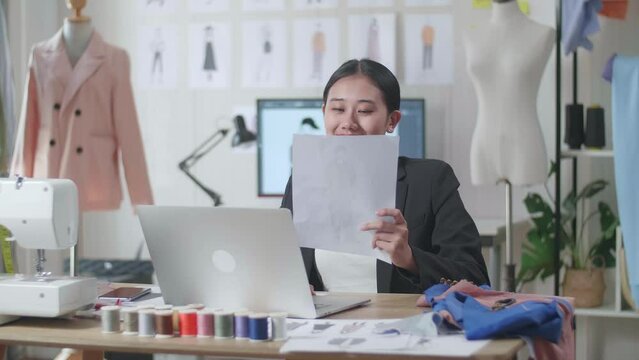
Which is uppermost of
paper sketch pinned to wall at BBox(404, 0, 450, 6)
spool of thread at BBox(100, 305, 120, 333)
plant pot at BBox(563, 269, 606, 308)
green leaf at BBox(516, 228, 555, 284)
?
paper sketch pinned to wall at BBox(404, 0, 450, 6)

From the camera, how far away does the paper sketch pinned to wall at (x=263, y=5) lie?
4887 mm

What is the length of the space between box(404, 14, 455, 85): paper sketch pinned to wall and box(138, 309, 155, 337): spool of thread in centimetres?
297

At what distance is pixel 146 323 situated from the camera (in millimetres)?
1865

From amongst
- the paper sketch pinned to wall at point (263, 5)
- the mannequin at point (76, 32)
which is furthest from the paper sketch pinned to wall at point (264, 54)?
the mannequin at point (76, 32)

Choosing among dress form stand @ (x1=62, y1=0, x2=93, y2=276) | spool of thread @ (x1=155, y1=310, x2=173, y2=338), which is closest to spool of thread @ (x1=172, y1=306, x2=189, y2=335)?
spool of thread @ (x1=155, y1=310, x2=173, y2=338)

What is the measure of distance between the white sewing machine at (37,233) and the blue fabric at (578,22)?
2.48 metres

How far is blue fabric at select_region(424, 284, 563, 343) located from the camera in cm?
176

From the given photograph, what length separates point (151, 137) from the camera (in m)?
5.09

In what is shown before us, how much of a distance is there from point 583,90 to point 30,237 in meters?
2.98

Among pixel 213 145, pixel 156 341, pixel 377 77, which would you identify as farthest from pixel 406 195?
pixel 213 145

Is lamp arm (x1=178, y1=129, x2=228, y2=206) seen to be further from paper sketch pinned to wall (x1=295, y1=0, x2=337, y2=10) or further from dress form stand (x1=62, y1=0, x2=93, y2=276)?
dress form stand (x1=62, y1=0, x2=93, y2=276)

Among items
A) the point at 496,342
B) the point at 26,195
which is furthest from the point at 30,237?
the point at 496,342

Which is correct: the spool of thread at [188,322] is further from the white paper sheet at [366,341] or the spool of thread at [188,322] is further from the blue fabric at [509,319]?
the blue fabric at [509,319]

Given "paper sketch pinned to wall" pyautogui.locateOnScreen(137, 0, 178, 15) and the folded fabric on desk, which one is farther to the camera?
"paper sketch pinned to wall" pyautogui.locateOnScreen(137, 0, 178, 15)
